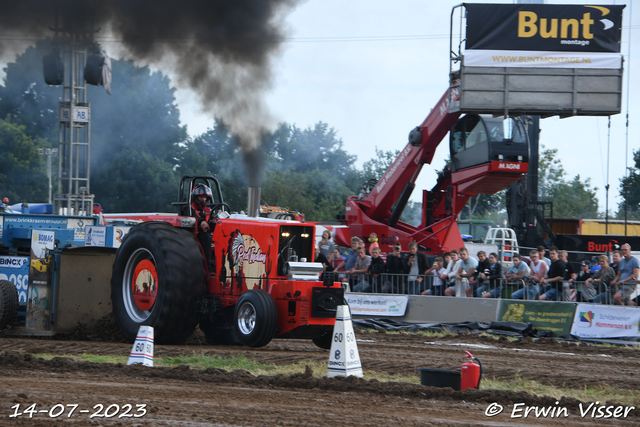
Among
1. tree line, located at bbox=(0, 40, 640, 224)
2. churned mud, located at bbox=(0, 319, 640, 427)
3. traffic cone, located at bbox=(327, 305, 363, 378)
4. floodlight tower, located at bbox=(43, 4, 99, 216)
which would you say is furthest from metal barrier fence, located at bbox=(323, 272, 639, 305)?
tree line, located at bbox=(0, 40, 640, 224)

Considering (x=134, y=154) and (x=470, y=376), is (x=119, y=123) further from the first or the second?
(x=470, y=376)

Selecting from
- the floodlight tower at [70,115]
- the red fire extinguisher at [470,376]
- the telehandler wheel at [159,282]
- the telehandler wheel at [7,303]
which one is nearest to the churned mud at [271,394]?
the red fire extinguisher at [470,376]

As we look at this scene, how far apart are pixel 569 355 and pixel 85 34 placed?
11.2 meters

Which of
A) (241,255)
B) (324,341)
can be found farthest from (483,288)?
(241,255)

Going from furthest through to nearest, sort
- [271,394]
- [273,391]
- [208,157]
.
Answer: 1. [208,157]
2. [273,391]
3. [271,394]

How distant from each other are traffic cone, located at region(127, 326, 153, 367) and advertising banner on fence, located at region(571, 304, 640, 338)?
779 cm

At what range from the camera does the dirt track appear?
5.16 m

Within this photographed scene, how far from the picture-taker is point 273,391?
6234mm

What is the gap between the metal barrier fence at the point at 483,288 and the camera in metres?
12.8

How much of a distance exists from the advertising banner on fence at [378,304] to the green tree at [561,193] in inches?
1895

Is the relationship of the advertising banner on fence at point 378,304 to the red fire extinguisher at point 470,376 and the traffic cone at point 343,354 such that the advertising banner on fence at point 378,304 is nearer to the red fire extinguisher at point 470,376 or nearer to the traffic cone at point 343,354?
the traffic cone at point 343,354

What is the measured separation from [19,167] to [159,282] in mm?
47108

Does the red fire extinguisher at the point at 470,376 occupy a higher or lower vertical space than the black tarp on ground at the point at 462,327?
higher

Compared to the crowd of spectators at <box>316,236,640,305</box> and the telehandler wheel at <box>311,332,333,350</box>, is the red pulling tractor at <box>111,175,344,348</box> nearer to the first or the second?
the telehandler wheel at <box>311,332,333,350</box>
